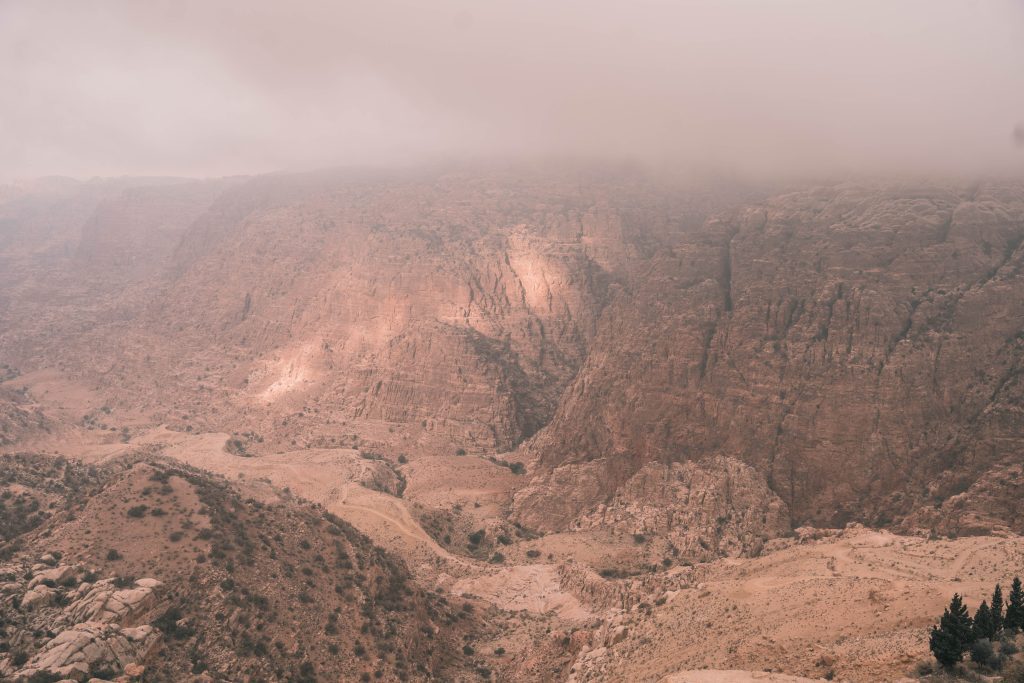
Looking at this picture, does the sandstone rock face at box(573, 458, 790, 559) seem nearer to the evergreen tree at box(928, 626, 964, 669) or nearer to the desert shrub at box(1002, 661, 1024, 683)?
the evergreen tree at box(928, 626, 964, 669)

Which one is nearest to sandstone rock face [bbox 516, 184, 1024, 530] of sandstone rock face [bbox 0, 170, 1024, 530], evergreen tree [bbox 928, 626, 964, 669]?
sandstone rock face [bbox 0, 170, 1024, 530]

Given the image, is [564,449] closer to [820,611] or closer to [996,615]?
[820,611]

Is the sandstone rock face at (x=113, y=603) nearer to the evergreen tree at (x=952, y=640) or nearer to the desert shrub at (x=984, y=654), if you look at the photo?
the evergreen tree at (x=952, y=640)

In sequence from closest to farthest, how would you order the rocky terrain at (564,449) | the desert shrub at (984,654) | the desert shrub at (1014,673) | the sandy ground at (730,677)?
the desert shrub at (1014,673), the desert shrub at (984,654), the sandy ground at (730,677), the rocky terrain at (564,449)

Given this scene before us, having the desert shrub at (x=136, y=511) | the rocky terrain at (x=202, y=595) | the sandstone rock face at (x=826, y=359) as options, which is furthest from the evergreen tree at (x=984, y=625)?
the desert shrub at (x=136, y=511)

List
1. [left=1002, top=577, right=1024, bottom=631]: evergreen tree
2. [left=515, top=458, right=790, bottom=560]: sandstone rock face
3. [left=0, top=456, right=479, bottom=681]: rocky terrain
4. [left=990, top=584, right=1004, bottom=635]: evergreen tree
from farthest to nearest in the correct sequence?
[left=515, top=458, right=790, bottom=560]: sandstone rock face
[left=0, top=456, right=479, bottom=681]: rocky terrain
[left=1002, top=577, right=1024, bottom=631]: evergreen tree
[left=990, top=584, right=1004, bottom=635]: evergreen tree


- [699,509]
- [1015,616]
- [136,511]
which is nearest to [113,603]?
[136,511]
